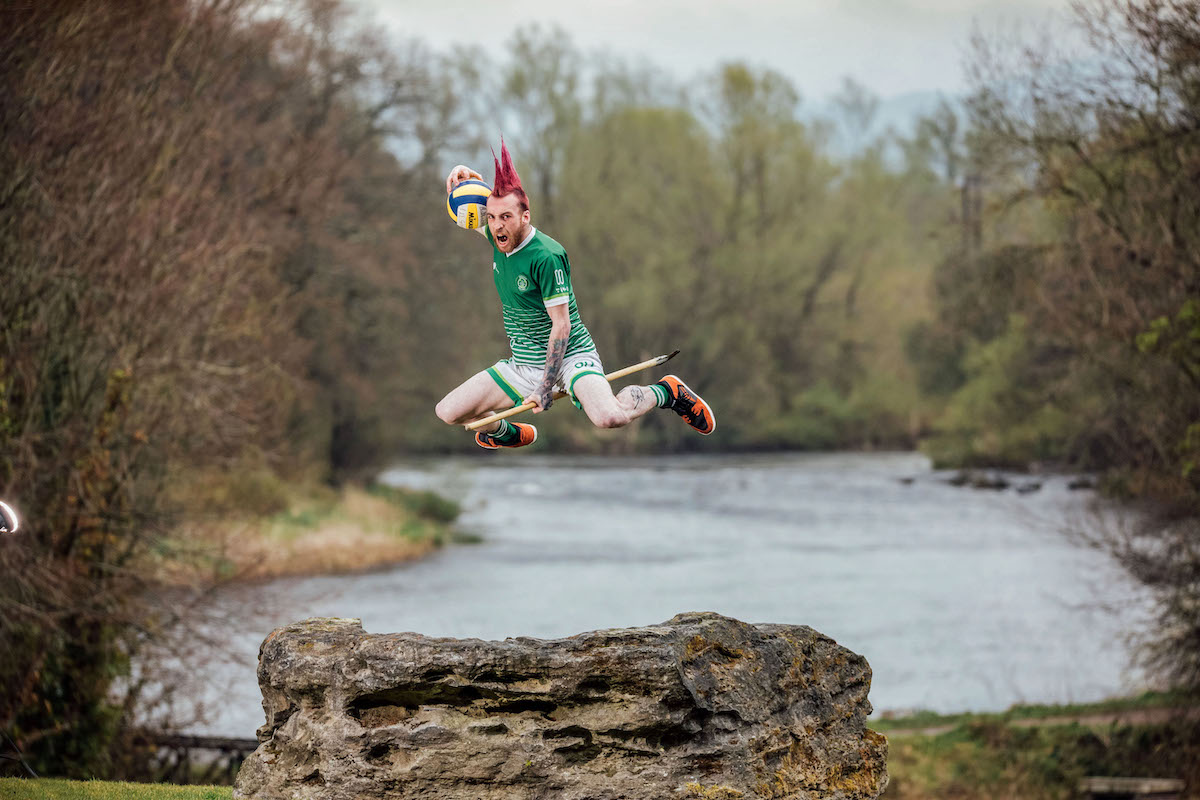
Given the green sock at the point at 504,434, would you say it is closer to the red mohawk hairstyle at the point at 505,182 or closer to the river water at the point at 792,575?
the red mohawk hairstyle at the point at 505,182

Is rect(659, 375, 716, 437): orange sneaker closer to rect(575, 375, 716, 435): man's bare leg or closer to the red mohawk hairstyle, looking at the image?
rect(575, 375, 716, 435): man's bare leg

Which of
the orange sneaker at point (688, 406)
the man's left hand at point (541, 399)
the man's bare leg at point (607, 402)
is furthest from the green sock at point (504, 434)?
the orange sneaker at point (688, 406)

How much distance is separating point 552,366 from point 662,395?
77 centimetres

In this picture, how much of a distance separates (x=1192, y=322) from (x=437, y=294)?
2525 cm

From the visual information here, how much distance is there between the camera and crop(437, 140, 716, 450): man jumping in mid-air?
7.47m

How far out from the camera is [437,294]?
39.8 meters

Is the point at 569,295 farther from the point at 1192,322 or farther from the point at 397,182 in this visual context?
the point at 397,182

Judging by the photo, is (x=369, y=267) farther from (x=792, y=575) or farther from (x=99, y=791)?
(x=99, y=791)

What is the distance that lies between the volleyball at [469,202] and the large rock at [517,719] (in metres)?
2.59

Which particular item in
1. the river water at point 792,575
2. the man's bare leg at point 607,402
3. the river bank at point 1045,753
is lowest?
the river bank at point 1045,753

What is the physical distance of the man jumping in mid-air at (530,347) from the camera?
24.5 feet

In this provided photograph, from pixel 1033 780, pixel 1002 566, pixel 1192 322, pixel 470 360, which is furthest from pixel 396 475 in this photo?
pixel 1192 322

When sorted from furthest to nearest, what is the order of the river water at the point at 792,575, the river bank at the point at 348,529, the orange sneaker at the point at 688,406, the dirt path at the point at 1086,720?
the river bank at the point at 348,529, the river water at the point at 792,575, the dirt path at the point at 1086,720, the orange sneaker at the point at 688,406

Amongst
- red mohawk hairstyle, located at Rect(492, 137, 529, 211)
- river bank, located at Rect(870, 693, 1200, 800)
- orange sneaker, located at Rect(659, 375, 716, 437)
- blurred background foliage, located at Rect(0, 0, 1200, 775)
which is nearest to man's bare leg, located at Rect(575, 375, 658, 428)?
orange sneaker, located at Rect(659, 375, 716, 437)
